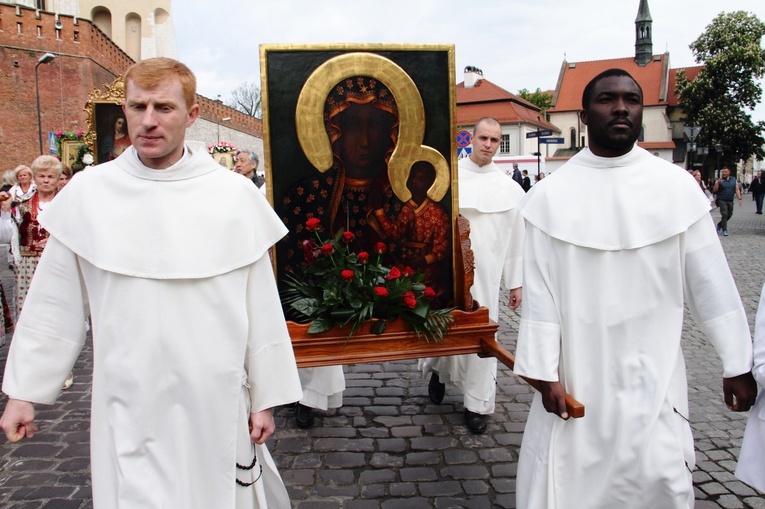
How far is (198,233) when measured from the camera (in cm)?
257

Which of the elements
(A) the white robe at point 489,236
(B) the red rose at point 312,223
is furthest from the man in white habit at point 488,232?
(B) the red rose at point 312,223

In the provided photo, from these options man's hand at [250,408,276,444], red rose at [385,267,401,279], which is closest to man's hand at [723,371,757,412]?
red rose at [385,267,401,279]

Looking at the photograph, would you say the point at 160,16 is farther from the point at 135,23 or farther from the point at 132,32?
the point at 132,32

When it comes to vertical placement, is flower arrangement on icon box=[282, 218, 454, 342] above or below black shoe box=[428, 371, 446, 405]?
above

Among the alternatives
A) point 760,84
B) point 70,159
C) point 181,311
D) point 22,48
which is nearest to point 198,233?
point 181,311

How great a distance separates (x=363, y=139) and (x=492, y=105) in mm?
63001

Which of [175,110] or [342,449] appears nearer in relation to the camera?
[175,110]

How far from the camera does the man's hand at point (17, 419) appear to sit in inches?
98.7

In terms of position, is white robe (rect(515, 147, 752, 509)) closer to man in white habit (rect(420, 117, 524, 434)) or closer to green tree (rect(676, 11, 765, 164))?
man in white habit (rect(420, 117, 524, 434))

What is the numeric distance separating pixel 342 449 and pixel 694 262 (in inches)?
109

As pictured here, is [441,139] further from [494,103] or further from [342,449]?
[494,103]

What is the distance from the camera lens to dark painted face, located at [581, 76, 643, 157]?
9.86ft

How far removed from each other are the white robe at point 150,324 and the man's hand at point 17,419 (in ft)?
0.16

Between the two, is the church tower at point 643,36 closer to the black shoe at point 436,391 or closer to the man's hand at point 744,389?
the black shoe at point 436,391
